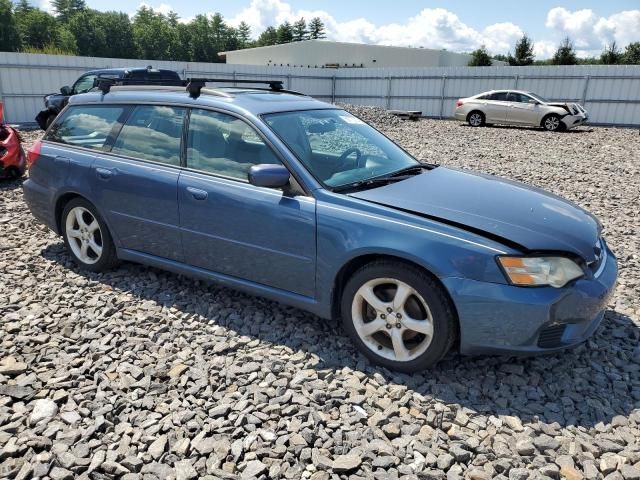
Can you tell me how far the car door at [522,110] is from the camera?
62.1ft

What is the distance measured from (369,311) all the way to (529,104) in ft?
59.9

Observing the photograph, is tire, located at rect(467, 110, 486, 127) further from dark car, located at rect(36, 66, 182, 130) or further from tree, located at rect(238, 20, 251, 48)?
tree, located at rect(238, 20, 251, 48)

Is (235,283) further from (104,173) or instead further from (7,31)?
(7,31)

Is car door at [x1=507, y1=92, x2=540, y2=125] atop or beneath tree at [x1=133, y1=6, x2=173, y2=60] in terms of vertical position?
beneath

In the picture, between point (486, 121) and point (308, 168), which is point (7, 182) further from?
point (486, 121)

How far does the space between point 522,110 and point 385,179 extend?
1757 centimetres

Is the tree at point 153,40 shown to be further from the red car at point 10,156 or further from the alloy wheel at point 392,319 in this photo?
the alloy wheel at point 392,319

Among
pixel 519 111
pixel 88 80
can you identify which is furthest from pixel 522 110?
pixel 88 80

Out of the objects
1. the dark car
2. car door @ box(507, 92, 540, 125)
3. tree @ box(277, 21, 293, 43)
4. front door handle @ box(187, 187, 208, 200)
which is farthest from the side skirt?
tree @ box(277, 21, 293, 43)

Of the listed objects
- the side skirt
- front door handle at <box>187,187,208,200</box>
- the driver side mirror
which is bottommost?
the side skirt

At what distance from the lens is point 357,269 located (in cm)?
Answer: 332

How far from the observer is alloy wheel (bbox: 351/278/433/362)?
313 cm

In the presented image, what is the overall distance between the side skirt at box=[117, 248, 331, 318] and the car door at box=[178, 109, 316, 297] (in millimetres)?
40

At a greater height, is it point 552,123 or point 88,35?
point 88,35
